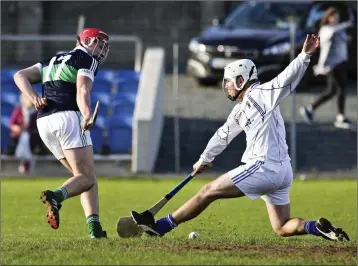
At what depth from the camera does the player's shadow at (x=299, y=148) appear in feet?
67.7

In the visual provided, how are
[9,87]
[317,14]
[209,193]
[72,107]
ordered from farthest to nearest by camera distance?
[317,14] < [9,87] < [72,107] < [209,193]

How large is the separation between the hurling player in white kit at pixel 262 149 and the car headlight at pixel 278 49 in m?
12.1

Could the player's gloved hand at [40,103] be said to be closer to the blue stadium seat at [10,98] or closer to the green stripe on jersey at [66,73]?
the green stripe on jersey at [66,73]

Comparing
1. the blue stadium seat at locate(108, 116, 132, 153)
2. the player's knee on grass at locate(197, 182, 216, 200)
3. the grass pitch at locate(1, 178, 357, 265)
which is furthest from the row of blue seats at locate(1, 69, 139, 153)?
the player's knee on grass at locate(197, 182, 216, 200)

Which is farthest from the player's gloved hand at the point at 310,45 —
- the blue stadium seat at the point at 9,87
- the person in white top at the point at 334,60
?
the blue stadium seat at the point at 9,87

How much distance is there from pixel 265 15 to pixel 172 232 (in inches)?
479

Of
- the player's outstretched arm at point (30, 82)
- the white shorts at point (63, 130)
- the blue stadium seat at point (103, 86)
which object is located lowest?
the blue stadium seat at point (103, 86)

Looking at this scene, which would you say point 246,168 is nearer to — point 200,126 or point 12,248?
point 12,248

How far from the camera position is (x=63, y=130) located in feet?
35.6

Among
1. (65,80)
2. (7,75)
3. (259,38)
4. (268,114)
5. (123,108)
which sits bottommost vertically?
(123,108)

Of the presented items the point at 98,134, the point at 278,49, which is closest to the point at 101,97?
the point at 98,134

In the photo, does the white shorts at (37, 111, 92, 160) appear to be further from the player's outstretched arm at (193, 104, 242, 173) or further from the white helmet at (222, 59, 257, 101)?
the white helmet at (222, 59, 257, 101)

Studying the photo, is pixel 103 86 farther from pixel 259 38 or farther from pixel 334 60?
pixel 334 60

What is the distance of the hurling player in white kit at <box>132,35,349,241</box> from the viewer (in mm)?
9859
